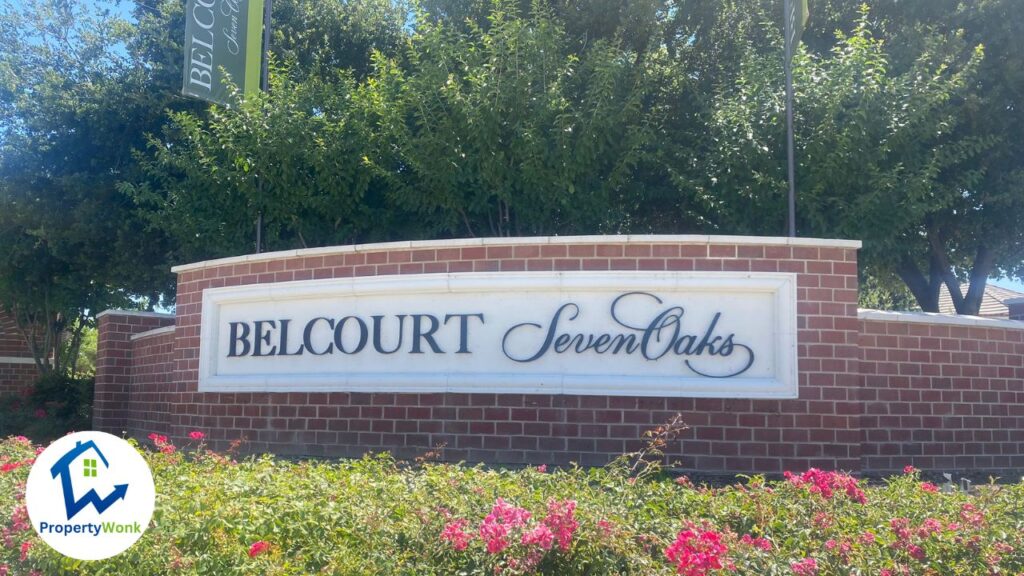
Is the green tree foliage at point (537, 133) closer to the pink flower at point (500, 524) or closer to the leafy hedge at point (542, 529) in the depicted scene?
the leafy hedge at point (542, 529)

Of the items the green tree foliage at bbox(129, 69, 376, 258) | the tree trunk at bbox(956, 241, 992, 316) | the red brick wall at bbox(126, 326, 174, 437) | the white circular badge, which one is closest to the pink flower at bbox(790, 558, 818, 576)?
the white circular badge

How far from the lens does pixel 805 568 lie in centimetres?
485

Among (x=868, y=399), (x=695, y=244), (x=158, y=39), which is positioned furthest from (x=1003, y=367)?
(x=158, y=39)

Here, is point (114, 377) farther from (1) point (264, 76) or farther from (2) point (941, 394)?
(2) point (941, 394)

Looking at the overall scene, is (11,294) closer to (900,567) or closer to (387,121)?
(387,121)

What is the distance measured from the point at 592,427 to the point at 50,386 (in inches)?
487

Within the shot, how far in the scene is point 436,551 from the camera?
16.6 feet

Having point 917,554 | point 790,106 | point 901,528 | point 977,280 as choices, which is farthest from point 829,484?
point 977,280

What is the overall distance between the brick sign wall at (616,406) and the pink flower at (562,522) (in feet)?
13.8

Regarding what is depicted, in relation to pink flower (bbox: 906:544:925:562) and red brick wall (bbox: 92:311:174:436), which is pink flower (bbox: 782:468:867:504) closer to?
pink flower (bbox: 906:544:925:562)

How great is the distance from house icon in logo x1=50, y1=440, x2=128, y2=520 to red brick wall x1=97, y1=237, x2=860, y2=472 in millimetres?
4867

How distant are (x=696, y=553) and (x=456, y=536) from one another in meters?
1.17

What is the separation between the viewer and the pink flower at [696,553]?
15.4 ft

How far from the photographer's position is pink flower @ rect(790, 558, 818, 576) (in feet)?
15.8
